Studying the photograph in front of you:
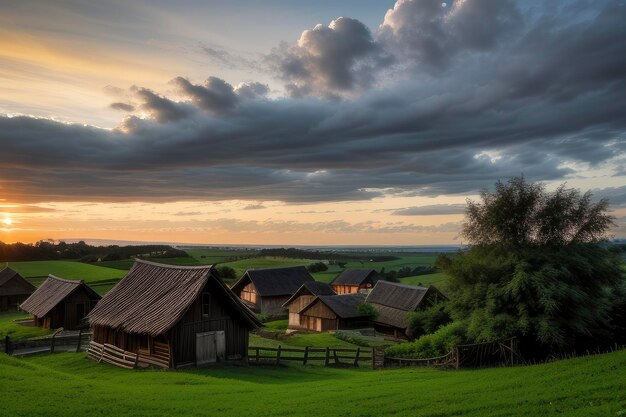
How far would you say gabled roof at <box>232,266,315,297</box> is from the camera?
276 feet

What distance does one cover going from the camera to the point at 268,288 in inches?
Result: 3329

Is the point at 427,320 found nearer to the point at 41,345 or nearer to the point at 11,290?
the point at 41,345

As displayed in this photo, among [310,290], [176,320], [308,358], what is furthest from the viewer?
[310,290]

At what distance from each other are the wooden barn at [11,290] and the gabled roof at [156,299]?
4623 cm

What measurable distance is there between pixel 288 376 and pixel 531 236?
844 inches

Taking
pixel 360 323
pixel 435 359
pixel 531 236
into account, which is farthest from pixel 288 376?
pixel 360 323

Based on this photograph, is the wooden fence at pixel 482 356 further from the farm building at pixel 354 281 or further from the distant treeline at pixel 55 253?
the distant treeline at pixel 55 253

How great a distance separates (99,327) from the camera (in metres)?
39.0

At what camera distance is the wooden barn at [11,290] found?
75000mm

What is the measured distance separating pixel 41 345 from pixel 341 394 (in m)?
30.1

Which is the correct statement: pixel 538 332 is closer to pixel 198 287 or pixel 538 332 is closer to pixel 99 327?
pixel 198 287

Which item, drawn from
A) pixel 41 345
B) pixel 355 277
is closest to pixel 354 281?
pixel 355 277

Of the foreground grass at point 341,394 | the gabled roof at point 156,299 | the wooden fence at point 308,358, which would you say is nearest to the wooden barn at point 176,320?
the gabled roof at point 156,299

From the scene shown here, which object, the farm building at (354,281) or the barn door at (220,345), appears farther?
the farm building at (354,281)
